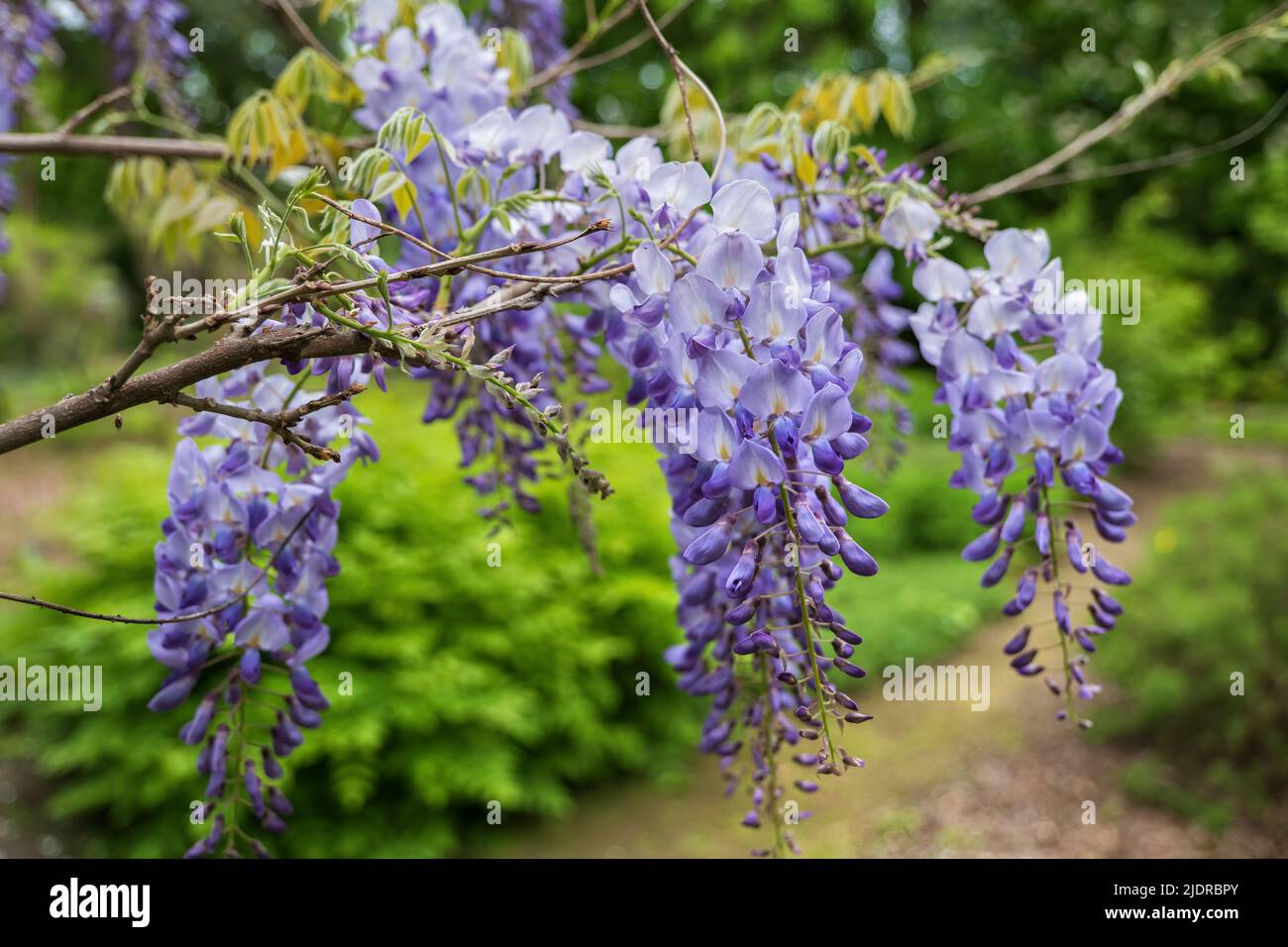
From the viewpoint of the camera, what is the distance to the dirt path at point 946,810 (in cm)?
456

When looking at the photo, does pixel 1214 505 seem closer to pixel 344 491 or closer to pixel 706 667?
pixel 344 491

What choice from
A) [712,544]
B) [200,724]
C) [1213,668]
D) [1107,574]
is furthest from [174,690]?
[1213,668]

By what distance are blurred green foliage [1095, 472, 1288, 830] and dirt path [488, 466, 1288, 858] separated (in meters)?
0.15

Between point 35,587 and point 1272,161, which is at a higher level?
point 1272,161

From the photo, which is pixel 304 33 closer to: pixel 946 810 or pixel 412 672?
pixel 412 672

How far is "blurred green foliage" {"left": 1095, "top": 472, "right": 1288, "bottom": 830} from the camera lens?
4.37 meters

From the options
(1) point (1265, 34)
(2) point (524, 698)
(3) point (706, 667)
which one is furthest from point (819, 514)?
(2) point (524, 698)

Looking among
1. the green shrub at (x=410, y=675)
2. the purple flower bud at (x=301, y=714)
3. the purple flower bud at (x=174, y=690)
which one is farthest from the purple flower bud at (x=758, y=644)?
the green shrub at (x=410, y=675)

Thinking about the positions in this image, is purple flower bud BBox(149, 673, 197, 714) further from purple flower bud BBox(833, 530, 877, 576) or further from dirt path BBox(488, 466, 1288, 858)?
dirt path BBox(488, 466, 1288, 858)

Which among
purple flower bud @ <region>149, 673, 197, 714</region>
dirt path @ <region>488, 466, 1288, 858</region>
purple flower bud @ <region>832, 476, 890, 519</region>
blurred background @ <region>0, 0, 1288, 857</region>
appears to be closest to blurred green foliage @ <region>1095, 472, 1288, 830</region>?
blurred background @ <region>0, 0, 1288, 857</region>

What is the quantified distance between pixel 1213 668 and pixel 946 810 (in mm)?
1311

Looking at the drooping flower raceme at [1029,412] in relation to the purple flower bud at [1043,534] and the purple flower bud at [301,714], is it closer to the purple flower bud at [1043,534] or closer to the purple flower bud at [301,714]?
the purple flower bud at [1043,534]
